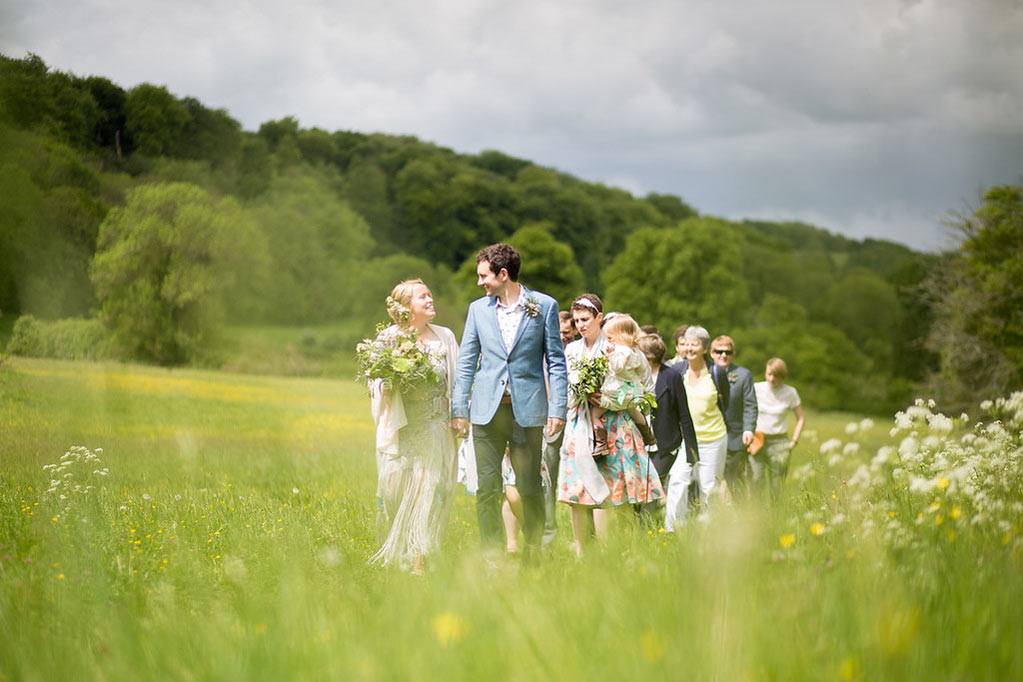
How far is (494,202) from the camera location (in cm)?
5019

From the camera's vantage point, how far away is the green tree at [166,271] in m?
11.1

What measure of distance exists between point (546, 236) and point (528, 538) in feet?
→ 146

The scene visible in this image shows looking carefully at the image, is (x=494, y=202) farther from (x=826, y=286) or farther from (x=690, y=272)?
(x=826, y=286)

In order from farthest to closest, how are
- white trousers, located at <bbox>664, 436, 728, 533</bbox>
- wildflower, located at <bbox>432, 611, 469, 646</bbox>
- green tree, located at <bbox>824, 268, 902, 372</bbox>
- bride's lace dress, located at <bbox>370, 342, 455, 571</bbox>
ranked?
green tree, located at <bbox>824, 268, 902, 372</bbox>, white trousers, located at <bbox>664, 436, 728, 533</bbox>, bride's lace dress, located at <bbox>370, 342, 455, 571</bbox>, wildflower, located at <bbox>432, 611, 469, 646</bbox>

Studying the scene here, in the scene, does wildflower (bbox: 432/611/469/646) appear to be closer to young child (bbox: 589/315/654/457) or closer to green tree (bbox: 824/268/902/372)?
young child (bbox: 589/315/654/457)

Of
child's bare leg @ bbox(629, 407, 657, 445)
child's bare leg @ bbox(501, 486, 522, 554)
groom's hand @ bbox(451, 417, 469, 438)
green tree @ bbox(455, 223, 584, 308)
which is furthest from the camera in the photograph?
green tree @ bbox(455, 223, 584, 308)

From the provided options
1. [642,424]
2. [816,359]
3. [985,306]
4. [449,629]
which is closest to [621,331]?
[642,424]

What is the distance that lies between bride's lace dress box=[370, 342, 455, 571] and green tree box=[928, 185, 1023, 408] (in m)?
22.0

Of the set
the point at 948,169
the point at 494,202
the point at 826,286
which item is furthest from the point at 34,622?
the point at 826,286

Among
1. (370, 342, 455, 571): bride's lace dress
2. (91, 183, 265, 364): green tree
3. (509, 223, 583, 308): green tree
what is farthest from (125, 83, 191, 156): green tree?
(509, 223, 583, 308): green tree

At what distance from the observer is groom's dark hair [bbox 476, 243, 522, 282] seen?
761 cm

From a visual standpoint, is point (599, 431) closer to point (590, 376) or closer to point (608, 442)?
point (608, 442)

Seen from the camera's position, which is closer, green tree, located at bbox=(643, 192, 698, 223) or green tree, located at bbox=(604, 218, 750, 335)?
green tree, located at bbox=(604, 218, 750, 335)

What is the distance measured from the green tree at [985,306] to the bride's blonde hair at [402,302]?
22309 millimetres
